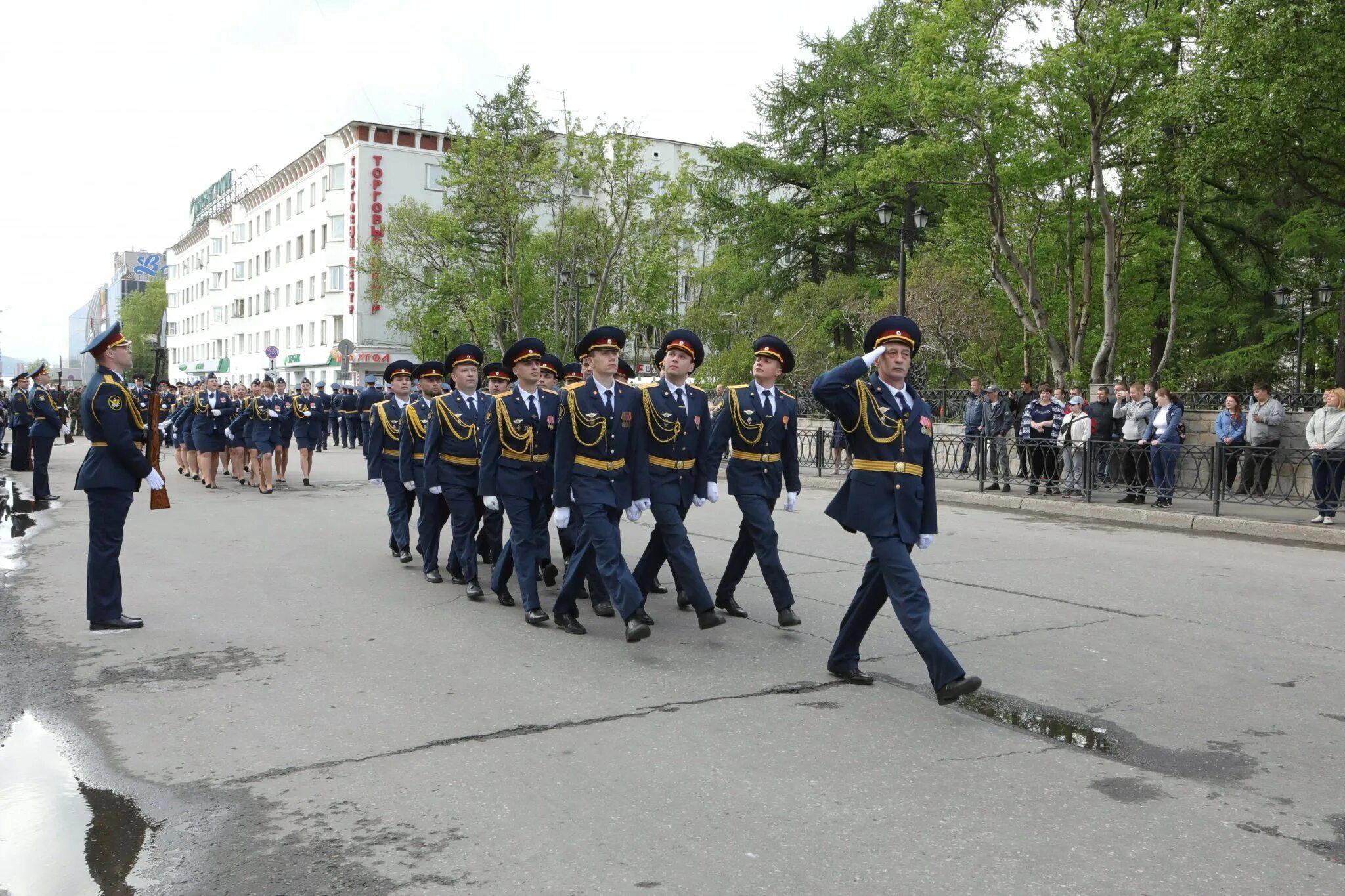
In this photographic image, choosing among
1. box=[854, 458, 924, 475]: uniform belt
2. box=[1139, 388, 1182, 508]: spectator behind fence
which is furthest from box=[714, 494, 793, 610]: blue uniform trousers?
box=[1139, 388, 1182, 508]: spectator behind fence

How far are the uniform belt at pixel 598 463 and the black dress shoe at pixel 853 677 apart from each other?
2.03 metres

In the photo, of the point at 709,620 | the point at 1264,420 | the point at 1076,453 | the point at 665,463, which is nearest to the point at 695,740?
the point at 709,620

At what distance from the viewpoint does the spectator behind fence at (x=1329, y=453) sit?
44.7 ft

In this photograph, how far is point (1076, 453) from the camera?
16.9m

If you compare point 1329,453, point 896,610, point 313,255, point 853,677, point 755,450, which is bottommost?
point 853,677

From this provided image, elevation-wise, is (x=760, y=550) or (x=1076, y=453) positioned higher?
(x=1076, y=453)

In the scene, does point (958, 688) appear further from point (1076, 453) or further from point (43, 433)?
point (43, 433)

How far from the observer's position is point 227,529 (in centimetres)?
1295

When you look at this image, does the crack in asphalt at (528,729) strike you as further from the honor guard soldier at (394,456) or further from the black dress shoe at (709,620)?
the honor guard soldier at (394,456)

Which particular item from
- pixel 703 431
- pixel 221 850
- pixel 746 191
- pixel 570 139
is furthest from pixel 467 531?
pixel 746 191

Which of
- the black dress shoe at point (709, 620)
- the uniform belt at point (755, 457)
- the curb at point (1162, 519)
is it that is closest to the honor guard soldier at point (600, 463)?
the black dress shoe at point (709, 620)

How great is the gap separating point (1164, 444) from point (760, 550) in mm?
9938

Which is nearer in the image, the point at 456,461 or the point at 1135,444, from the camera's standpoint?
the point at 456,461

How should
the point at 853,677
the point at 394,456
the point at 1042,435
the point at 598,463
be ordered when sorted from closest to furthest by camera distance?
the point at 853,677
the point at 598,463
the point at 394,456
the point at 1042,435
